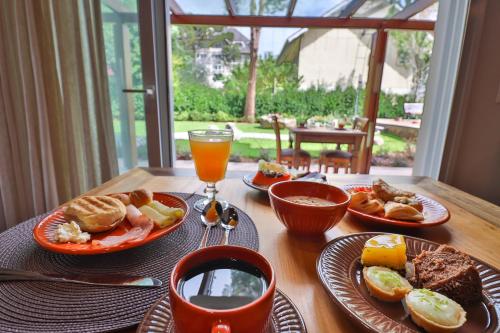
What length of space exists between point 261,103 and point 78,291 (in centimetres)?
558

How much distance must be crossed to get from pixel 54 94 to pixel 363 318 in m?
1.73

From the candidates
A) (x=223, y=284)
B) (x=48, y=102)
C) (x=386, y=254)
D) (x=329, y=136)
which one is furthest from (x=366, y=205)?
(x=329, y=136)

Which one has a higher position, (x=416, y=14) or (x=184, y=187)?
(x=416, y=14)

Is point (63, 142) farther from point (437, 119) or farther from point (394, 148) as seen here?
point (394, 148)

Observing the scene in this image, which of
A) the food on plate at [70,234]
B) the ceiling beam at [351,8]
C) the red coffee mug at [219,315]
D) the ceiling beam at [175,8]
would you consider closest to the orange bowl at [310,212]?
the red coffee mug at [219,315]

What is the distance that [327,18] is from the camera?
3238 millimetres

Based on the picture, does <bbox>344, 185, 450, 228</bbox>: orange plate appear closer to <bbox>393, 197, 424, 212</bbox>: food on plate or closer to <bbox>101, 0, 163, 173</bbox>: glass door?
<bbox>393, 197, 424, 212</bbox>: food on plate

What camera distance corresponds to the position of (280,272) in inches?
17.2

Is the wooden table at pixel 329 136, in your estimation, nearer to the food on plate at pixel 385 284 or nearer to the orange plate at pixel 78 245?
the orange plate at pixel 78 245

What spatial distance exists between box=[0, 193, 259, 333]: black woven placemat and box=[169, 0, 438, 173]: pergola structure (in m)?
3.01

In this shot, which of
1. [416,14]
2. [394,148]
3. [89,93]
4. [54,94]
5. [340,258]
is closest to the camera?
[340,258]

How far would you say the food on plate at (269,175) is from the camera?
814mm

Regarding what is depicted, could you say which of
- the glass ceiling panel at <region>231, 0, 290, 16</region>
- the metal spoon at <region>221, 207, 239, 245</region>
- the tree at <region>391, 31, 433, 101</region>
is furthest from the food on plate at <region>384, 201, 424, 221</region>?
the tree at <region>391, 31, 433, 101</region>

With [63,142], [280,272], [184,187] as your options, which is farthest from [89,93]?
[280,272]
